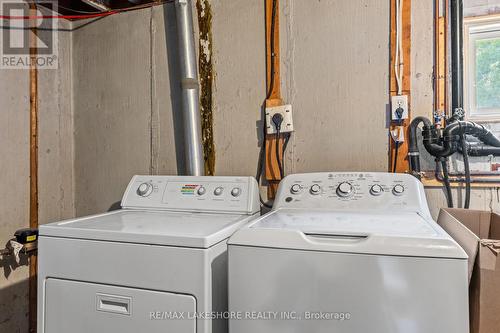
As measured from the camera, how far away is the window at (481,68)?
1509 millimetres

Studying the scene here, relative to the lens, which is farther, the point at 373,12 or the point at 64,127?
the point at 64,127

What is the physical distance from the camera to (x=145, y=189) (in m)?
1.63

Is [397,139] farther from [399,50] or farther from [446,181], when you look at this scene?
[399,50]

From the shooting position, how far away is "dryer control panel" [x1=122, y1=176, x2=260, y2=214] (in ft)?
Answer: 4.75

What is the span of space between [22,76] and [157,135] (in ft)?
2.64

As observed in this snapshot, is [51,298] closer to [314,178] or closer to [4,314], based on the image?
[4,314]

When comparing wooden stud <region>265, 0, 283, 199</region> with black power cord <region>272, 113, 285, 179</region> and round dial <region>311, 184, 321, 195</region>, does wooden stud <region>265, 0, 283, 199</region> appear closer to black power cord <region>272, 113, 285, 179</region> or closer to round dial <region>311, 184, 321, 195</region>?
black power cord <region>272, 113, 285, 179</region>

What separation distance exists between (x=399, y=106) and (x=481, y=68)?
424mm

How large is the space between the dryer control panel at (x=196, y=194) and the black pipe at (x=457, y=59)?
97cm

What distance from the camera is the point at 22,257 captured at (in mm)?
1827

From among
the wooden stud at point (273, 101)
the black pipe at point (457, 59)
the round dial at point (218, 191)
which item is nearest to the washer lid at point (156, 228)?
the round dial at point (218, 191)

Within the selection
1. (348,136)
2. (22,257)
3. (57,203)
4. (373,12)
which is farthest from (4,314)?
(373,12)

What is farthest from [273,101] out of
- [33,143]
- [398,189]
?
[33,143]

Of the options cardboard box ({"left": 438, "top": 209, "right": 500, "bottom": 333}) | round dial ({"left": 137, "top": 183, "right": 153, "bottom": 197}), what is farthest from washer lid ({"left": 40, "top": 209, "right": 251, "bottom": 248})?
cardboard box ({"left": 438, "top": 209, "right": 500, "bottom": 333})
